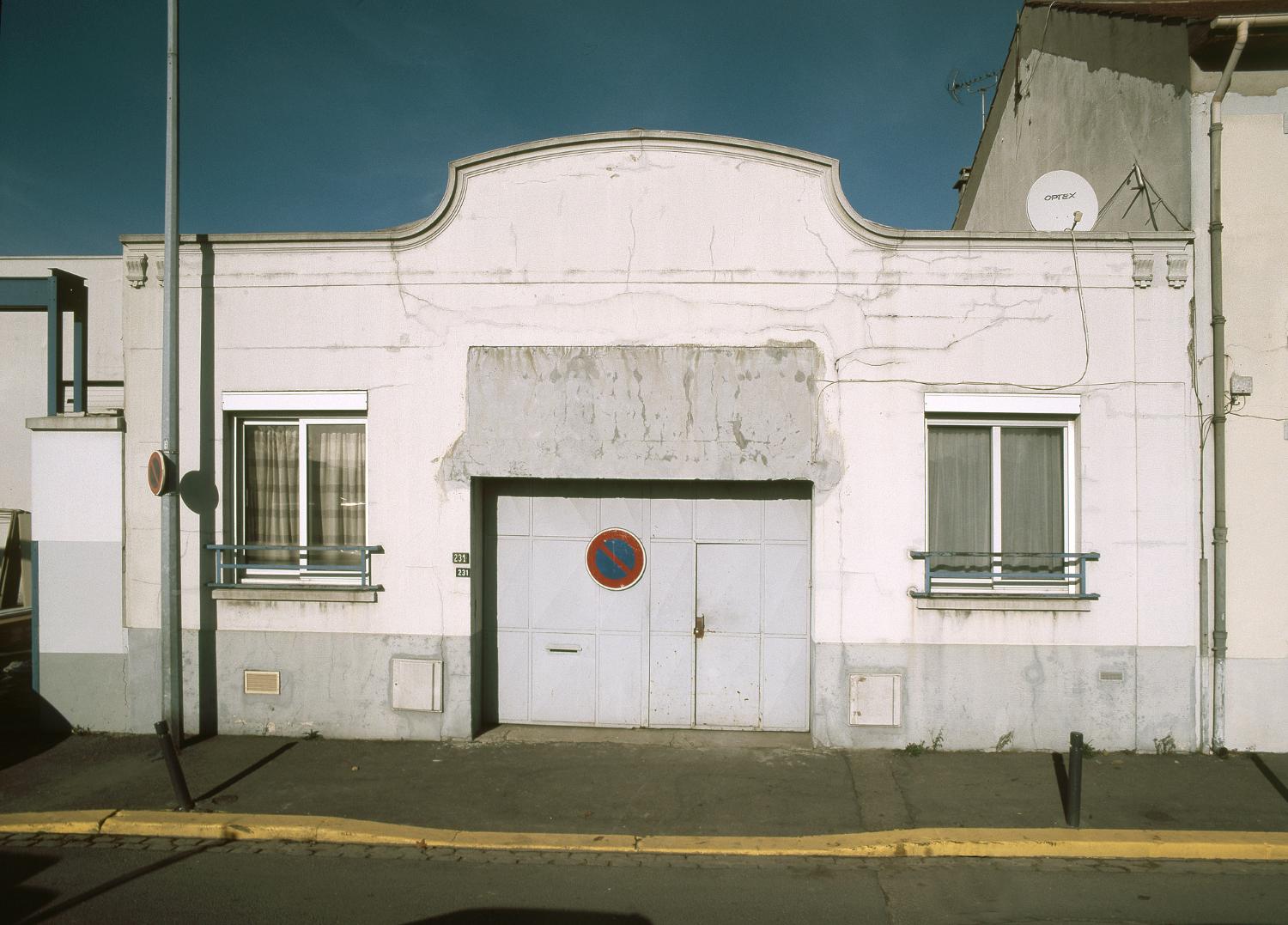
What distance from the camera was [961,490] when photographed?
25.5 feet

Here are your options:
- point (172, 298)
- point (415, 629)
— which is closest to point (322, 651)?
point (415, 629)

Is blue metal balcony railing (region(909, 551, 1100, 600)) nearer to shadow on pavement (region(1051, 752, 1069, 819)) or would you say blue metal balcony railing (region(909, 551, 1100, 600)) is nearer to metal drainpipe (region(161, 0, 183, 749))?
shadow on pavement (region(1051, 752, 1069, 819))

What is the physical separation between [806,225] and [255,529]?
647 cm

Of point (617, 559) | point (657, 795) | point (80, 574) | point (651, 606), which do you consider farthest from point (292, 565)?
point (657, 795)

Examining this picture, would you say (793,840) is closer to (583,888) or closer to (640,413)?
(583,888)

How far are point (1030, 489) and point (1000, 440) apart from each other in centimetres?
58

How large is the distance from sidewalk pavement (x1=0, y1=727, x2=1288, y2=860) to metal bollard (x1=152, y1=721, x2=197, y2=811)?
151 mm

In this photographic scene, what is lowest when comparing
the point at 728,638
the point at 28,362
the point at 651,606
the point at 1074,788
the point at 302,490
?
the point at 1074,788

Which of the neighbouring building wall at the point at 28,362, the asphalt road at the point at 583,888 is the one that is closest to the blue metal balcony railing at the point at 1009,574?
the asphalt road at the point at 583,888

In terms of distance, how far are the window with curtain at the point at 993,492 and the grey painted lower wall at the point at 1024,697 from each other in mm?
920

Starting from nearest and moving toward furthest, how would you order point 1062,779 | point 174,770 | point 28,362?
point 174,770, point 1062,779, point 28,362

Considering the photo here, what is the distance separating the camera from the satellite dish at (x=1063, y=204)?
8133mm

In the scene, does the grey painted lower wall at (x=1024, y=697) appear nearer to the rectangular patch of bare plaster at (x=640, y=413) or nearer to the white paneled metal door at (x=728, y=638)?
the white paneled metal door at (x=728, y=638)

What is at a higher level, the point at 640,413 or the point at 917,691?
the point at 640,413
